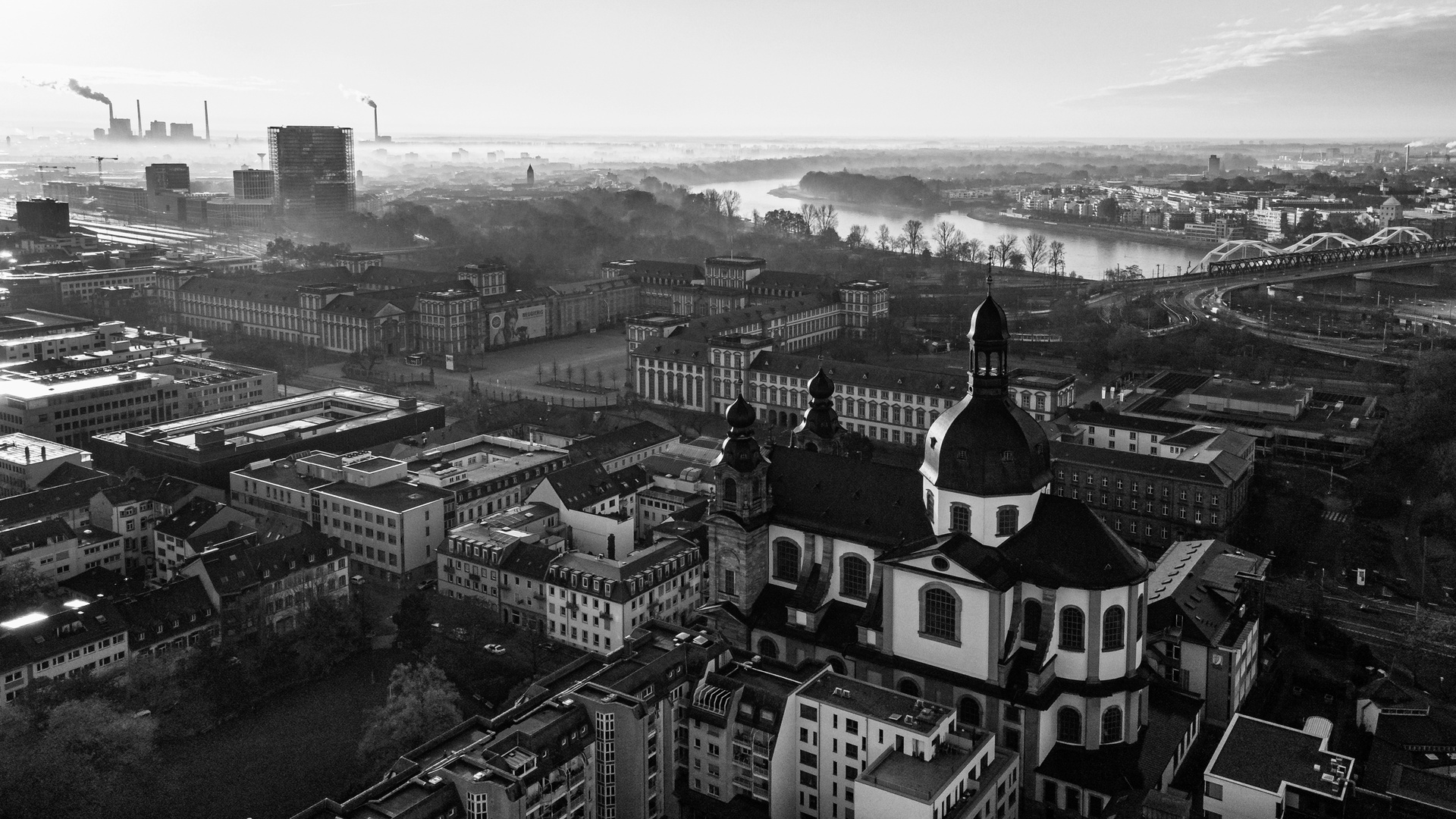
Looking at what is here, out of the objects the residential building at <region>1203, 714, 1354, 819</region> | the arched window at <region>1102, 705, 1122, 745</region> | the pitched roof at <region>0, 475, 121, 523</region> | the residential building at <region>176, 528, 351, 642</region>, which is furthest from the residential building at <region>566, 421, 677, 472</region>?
the residential building at <region>1203, 714, 1354, 819</region>

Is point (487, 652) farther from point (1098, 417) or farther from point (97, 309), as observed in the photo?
point (97, 309)

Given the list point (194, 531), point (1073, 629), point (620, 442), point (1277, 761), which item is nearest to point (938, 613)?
point (1073, 629)

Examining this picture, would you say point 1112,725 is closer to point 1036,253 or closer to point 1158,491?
point 1158,491

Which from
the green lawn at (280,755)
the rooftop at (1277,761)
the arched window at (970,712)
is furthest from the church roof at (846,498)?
the green lawn at (280,755)

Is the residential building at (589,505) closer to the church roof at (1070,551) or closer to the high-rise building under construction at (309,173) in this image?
the church roof at (1070,551)

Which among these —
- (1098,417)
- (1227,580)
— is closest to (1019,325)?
(1098,417)

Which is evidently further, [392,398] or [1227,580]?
[392,398]
